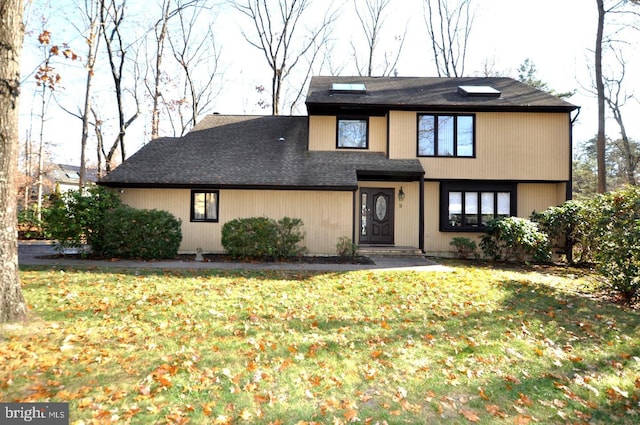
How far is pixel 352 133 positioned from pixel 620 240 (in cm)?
974

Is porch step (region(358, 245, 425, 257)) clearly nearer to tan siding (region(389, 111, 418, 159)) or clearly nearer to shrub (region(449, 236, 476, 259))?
shrub (region(449, 236, 476, 259))

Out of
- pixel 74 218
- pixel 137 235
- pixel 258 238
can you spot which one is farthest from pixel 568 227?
pixel 74 218

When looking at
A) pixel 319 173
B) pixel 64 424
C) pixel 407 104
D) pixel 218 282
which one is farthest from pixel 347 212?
pixel 64 424

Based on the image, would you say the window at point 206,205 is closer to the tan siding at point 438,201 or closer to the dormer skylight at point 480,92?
the tan siding at point 438,201

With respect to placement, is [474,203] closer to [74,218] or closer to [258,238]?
[258,238]

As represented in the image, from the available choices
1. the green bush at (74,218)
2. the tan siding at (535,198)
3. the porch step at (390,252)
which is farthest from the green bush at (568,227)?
the green bush at (74,218)

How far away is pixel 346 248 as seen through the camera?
37.2 feet

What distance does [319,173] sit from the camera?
1256 centimetres

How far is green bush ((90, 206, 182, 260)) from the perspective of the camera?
10.3 meters

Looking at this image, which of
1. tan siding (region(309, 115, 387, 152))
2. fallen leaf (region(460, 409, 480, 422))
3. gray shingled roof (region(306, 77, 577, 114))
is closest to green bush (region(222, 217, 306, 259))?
tan siding (region(309, 115, 387, 152))

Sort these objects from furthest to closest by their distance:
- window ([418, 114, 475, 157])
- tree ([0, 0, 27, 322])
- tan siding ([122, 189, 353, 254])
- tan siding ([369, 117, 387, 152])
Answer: tan siding ([369, 117, 387, 152]) < window ([418, 114, 475, 157]) < tan siding ([122, 189, 353, 254]) < tree ([0, 0, 27, 322])

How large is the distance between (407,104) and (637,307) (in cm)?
955

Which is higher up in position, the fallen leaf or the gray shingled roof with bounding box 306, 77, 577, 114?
the gray shingled roof with bounding box 306, 77, 577, 114

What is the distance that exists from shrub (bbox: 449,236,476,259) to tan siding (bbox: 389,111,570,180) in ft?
8.48
